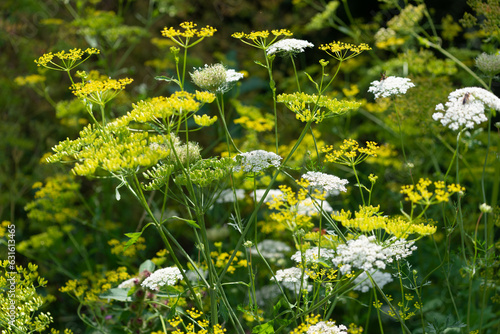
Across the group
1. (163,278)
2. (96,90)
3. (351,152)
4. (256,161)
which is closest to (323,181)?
(351,152)

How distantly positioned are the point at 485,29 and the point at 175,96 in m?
1.53

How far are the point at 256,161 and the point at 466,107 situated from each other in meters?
0.73

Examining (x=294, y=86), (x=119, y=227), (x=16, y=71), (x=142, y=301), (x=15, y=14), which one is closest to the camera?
(x=142, y=301)

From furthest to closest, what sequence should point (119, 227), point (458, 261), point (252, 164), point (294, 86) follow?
point (294, 86) < point (119, 227) < point (458, 261) < point (252, 164)

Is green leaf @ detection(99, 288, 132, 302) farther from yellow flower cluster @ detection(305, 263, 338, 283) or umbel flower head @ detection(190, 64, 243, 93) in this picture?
umbel flower head @ detection(190, 64, 243, 93)

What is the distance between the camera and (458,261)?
2553 millimetres

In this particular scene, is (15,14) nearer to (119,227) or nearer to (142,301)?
(119,227)

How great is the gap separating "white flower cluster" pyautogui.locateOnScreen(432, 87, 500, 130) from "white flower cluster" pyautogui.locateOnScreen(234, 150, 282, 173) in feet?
1.87

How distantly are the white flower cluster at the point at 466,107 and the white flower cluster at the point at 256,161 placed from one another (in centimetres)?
57

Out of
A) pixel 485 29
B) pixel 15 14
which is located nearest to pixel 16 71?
pixel 15 14

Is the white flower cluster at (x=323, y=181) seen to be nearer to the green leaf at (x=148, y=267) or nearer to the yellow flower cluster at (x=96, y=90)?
the yellow flower cluster at (x=96, y=90)

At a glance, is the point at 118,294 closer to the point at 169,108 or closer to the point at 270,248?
the point at 270,248

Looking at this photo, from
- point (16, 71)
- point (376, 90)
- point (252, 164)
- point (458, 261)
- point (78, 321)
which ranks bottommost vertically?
point (78, 321)

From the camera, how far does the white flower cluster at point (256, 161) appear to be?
169 centimetres
